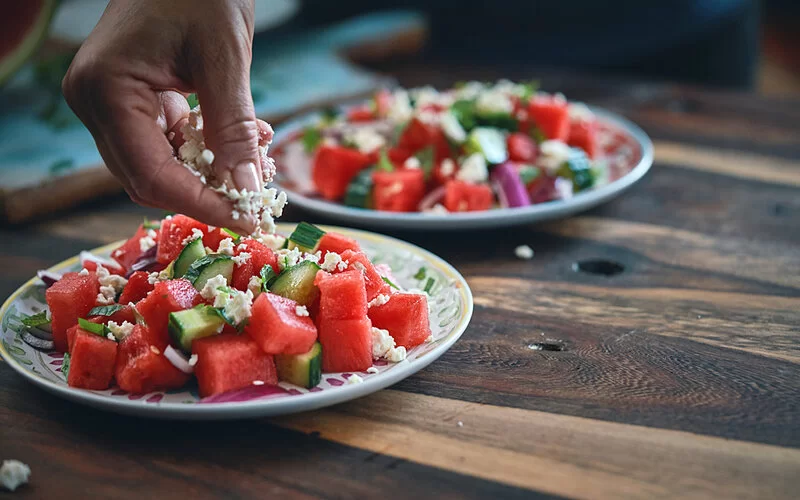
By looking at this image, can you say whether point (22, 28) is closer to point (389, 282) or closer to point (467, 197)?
point (467, 197)

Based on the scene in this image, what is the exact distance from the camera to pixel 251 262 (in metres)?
1.50

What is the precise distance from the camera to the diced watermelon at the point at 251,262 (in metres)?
1.49

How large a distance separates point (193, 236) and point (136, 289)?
15cm

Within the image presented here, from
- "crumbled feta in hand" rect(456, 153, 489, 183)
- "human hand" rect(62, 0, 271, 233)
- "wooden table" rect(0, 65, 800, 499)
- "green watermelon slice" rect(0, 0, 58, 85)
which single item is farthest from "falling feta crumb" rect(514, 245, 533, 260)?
"green watermelon slice" rect(0, 0, 58, 85)

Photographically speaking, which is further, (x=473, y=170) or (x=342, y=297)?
(x=473, y=170)

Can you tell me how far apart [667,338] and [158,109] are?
1.03 meters

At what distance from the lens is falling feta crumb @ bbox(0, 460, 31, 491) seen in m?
1.22

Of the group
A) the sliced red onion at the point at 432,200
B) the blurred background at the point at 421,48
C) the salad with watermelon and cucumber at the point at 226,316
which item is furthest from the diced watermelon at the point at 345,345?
the blurred background at the point at 421,48

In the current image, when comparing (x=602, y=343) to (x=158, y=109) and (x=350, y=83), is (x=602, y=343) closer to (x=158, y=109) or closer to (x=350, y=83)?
(x=158, y=109)

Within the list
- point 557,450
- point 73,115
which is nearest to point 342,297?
point 557,450

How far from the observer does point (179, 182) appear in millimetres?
1341

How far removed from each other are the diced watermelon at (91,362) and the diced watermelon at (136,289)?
15cm

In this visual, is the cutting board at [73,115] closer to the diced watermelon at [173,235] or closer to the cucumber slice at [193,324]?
the diced watermelon at [173,235]

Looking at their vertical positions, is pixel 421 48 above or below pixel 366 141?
above
